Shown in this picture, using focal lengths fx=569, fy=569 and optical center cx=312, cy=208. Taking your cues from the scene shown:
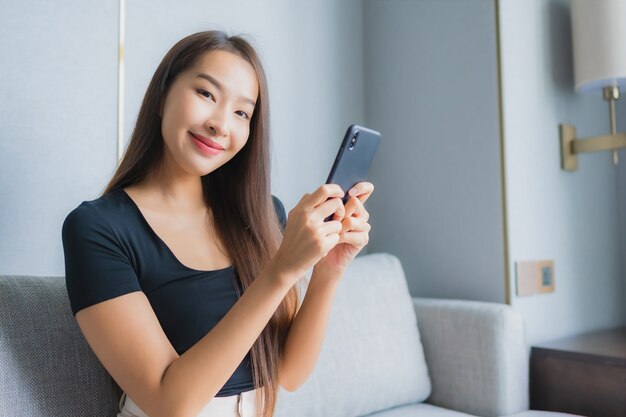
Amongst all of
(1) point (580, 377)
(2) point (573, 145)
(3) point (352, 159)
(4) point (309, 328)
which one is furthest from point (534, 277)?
(3) point (352, 159)

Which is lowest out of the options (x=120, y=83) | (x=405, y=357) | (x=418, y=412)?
(x=418, y=412)

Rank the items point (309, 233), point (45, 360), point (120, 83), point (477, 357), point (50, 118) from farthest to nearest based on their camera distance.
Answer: point (477, 357), point (120, 83), point (50, 118), point (45, 360), point (309, 233)

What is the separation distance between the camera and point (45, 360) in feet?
3.23

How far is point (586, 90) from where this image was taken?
5.66 ft

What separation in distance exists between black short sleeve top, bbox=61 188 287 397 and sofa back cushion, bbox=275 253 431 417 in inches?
15.7

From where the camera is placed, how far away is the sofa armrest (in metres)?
1.49

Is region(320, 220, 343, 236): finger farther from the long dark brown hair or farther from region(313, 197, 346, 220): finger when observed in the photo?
the long dark brown hair

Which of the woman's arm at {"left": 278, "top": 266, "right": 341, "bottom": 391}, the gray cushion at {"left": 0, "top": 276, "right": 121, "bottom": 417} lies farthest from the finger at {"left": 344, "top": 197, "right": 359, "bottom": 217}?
the gray cushion at {"left": 0, "top": 276, "right": 121, "bottom": 417}

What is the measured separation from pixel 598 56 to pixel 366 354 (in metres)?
1.07

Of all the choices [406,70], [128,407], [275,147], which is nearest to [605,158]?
[406,70]

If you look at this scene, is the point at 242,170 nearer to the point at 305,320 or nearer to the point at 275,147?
the point at 305,320

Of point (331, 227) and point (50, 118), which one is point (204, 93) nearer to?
point (331, 227)

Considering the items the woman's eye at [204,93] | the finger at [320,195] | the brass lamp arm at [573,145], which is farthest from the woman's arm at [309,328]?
the brass lamp arm at [573,145]

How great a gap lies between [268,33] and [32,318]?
1100mm
